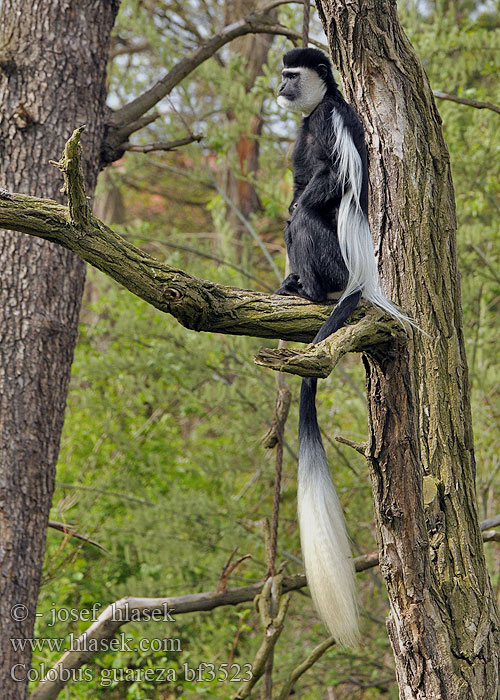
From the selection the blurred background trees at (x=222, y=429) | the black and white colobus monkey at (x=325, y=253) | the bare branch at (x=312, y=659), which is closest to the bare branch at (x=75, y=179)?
the black and white colobus monkey at (x=325, y=253)

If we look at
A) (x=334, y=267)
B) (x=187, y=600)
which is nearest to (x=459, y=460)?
(x=334, y=267)

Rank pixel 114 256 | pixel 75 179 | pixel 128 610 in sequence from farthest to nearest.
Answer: pixel 128 610, pixel 114 256, pixel 75 179

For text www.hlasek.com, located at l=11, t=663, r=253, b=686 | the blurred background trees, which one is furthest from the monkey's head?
text www.hlasek.com, located at l=11, t=663, r=253, b=686

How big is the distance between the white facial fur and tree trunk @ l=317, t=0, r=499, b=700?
229 millimetres

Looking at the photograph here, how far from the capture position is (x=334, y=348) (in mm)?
1290

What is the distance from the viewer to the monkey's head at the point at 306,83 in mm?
2180

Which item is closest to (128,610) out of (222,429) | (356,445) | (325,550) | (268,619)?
(268,619)

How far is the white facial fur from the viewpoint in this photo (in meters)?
2.18

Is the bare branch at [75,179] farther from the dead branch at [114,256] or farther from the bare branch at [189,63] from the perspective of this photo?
the bare branch at [189,63]

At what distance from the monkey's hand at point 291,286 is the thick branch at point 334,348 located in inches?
23.1

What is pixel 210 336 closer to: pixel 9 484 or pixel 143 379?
pixel 143 379

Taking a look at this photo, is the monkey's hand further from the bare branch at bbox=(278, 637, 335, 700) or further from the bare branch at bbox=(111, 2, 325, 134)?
the bare branch at bbox=(278, 637, 335, 700)

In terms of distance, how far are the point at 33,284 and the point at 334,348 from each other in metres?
1.33

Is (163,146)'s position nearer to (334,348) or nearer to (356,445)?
(356,445)
